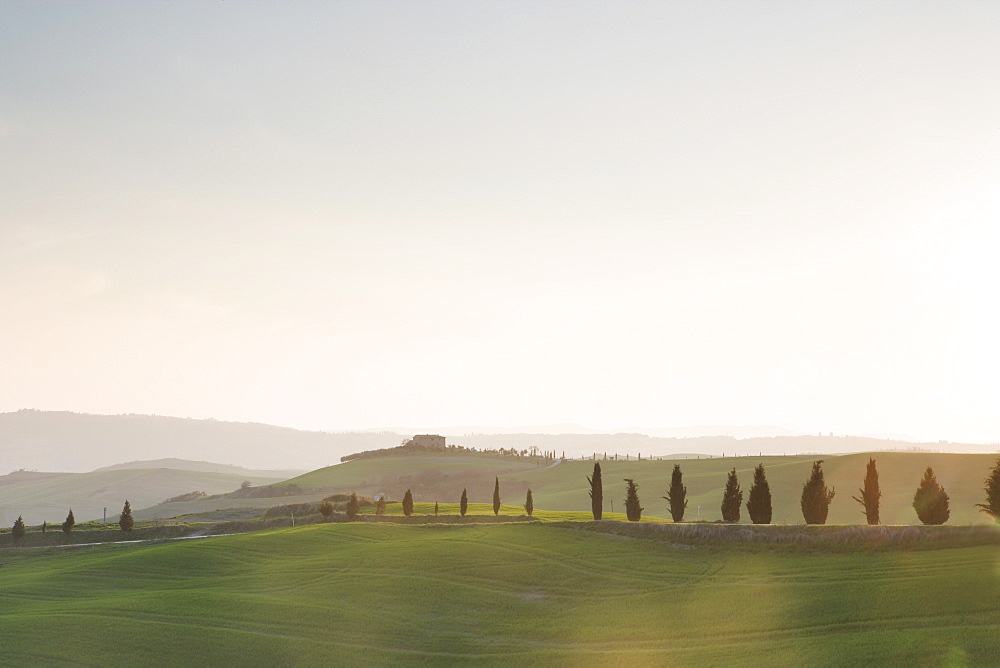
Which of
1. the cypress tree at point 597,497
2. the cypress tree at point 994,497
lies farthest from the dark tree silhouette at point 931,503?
the cypress tree at point 597,497

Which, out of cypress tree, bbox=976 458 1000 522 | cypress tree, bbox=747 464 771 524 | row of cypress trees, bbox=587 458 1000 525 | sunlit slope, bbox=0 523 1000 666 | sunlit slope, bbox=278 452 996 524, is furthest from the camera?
sunlit slope, bbox=278 452 996 524

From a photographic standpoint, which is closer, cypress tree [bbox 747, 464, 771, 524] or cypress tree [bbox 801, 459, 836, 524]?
cypress tree [bbox 801, 459, 836, 524]

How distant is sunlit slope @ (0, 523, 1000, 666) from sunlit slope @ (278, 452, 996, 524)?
1275 inches

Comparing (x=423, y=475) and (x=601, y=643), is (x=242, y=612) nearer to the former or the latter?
(x=601, y=643)

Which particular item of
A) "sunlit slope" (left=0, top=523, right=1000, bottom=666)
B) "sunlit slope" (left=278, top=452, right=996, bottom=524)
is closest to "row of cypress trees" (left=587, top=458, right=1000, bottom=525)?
"sunlit slope" (left=0, top=523, right=1000, bottom=666)

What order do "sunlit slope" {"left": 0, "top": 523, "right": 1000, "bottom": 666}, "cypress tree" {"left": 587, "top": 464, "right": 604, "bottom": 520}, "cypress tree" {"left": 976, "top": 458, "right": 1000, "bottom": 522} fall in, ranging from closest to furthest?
"sunlit slope" {"left": 0, "top": 523, "right": 1000, "bottom": 666}, "cypress tree" {"left": 976, "top": 458, "right": 1000, "bottom": 522}, "cypress tree" {"left": 587, "top": 464, "right": 604, "bottom": 520}

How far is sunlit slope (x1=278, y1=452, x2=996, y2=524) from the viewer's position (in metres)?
86.9

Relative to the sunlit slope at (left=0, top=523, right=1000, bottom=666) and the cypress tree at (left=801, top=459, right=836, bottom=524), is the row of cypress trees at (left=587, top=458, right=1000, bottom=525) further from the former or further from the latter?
the sunlit slope at (left=0, top=523, right=1000, bottom=666)

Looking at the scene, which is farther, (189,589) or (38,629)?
(189,589)

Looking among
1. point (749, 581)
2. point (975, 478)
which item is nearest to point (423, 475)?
point (975, 478)

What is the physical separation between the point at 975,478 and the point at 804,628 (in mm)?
65433

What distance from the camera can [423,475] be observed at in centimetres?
13700

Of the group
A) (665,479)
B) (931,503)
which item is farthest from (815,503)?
(665,479)

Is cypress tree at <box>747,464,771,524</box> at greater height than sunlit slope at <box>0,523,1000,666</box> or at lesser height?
greater
